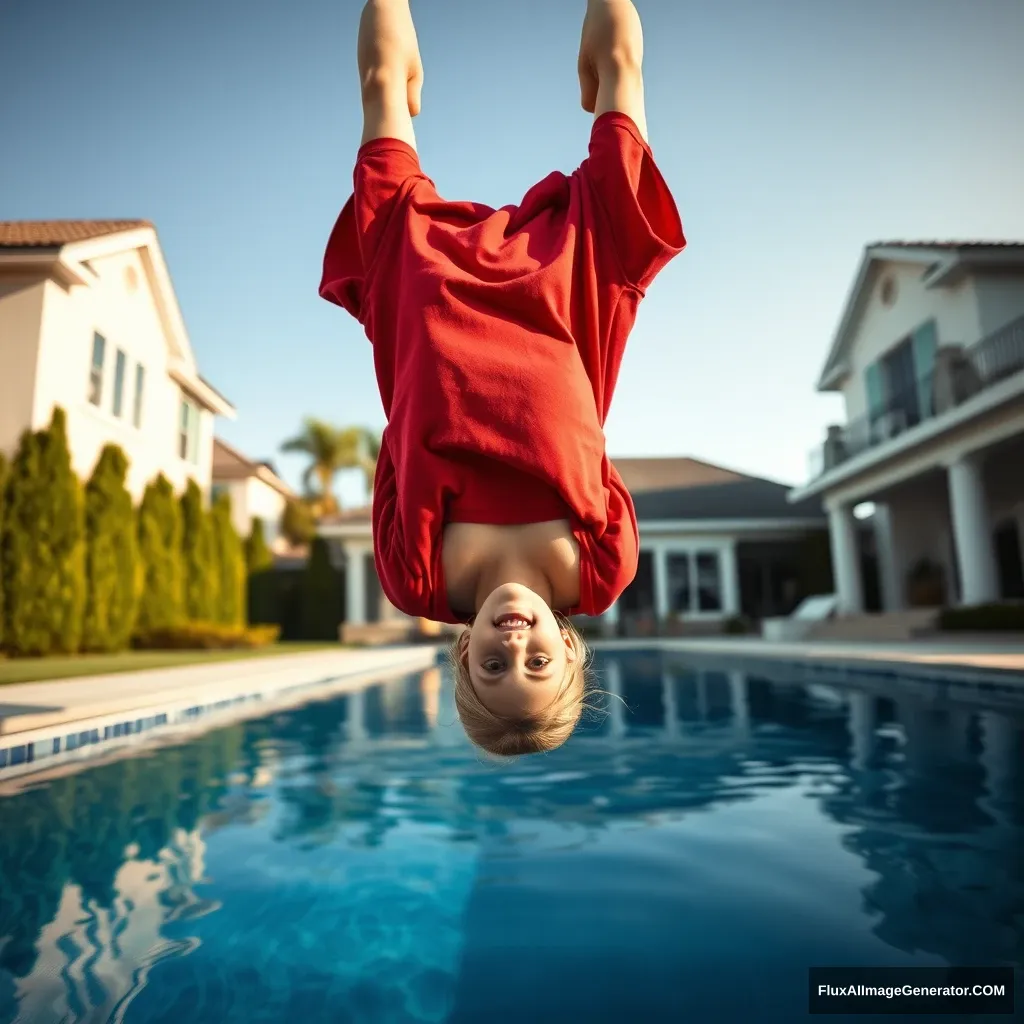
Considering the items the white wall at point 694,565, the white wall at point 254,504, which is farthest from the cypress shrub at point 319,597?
the white wall at point 694,565

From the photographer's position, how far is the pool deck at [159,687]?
5141mm

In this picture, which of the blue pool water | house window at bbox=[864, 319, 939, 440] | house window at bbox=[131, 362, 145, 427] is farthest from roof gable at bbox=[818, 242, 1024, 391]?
house window at bbox=[131, 362, 145, 427]

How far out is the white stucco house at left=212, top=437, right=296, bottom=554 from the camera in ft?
79.2

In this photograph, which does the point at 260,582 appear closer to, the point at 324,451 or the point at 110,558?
the point at 110,558

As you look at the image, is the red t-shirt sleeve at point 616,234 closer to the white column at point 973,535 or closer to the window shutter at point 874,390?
the white column at point 973,535

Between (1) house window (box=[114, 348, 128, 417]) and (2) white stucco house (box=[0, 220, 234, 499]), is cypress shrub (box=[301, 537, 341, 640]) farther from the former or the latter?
(1) house window (box=[114, 348, 128, 417])

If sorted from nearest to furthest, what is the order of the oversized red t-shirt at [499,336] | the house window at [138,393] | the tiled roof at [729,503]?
the oversized red t-shirt at [499,336] < the house window at [138,393] < the tiled roof at [729,503]

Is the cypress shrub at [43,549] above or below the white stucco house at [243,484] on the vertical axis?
below

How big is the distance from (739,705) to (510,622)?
24.1ft

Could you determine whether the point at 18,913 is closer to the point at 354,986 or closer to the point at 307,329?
the point at 354,986

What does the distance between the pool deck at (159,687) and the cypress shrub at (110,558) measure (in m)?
2.75

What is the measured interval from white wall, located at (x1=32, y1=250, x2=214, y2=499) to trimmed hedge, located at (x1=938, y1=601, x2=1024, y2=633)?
599 inches

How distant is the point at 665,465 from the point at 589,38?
28395 millimetres

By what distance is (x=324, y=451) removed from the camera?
35.3 m
